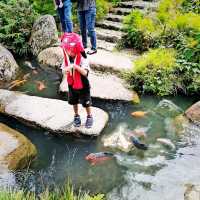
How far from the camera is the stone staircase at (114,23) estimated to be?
11047 millimetres

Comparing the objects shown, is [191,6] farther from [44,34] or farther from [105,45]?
[44,34]

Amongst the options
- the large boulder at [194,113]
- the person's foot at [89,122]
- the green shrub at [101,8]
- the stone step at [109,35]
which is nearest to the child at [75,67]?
the person's foot at [89,122]

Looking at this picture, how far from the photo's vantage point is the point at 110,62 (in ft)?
32.5

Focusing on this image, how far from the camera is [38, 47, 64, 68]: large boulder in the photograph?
408 inches

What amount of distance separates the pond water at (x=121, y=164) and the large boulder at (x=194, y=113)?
15cm

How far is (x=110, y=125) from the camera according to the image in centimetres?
808

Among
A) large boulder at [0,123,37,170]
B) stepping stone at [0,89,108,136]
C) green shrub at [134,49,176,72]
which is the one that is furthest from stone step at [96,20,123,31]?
large boulder at [0,123,37,170]

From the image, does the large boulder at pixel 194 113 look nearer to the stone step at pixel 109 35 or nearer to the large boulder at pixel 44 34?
the stone step at pixel 109 35

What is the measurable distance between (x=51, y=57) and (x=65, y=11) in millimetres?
1316

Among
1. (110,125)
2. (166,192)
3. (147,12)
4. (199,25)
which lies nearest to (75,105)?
(110,125)

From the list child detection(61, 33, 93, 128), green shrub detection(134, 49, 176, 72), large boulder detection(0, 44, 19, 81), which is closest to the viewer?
child detection(61, 33, 93, 128)

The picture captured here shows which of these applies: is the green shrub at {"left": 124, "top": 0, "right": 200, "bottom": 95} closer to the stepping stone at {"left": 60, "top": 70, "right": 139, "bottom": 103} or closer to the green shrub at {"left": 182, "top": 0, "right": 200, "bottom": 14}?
the green shrub at {"left": 182, "top": 0, "right": 200, "bottom": 14}

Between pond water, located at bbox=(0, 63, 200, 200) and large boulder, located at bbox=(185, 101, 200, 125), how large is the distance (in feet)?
0.50

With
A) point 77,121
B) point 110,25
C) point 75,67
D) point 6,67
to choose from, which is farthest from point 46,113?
point 110,25
